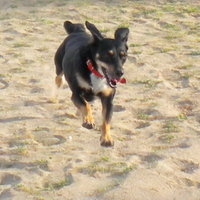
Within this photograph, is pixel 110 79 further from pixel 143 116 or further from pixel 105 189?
pixel 105 189

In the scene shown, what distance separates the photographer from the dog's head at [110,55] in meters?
6.45

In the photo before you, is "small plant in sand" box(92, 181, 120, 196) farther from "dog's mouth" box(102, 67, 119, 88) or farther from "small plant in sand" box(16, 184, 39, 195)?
"dog's mouth" box(102, 67, 119, 88)

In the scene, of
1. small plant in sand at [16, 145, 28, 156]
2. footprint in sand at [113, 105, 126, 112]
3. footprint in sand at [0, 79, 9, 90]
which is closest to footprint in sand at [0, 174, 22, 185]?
small plant in sand at [16, 145, 28, 156]

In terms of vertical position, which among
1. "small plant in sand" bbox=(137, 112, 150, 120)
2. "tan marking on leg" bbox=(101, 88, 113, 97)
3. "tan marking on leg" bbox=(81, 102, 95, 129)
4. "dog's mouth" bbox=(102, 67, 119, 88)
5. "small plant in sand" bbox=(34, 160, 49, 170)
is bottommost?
"small plant in sand" bbox=(137, 112, 150, 120)

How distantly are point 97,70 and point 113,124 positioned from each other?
929 millimetres

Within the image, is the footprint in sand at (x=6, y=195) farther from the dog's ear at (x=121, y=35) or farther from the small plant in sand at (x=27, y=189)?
the dog's ear at (x=121, y=35)

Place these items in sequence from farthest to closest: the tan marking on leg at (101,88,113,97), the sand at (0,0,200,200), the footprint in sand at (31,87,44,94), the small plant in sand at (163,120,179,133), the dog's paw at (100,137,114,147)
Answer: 1. the footprint in sand at (31,87,44,94)
2. the small plant in sand at (163,120,179,133)
3. the tan marking on leg at (101,88,113,97)
4. the dog's paw at (100,137,114,147)
5. the sand at (0,0,200,200)

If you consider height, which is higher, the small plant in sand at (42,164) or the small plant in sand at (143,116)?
the small plant in sand at (42,164)

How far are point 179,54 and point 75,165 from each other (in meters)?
4.46

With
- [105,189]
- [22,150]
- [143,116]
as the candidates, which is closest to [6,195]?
[105,189]

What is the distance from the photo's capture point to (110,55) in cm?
647

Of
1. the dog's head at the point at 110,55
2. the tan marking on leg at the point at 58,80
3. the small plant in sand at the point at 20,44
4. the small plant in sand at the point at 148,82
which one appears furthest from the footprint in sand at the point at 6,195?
the small plant in sand at the point at 20,44

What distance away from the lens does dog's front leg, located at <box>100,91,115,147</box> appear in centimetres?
668

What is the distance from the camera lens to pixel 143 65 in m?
Answer: 9.63
